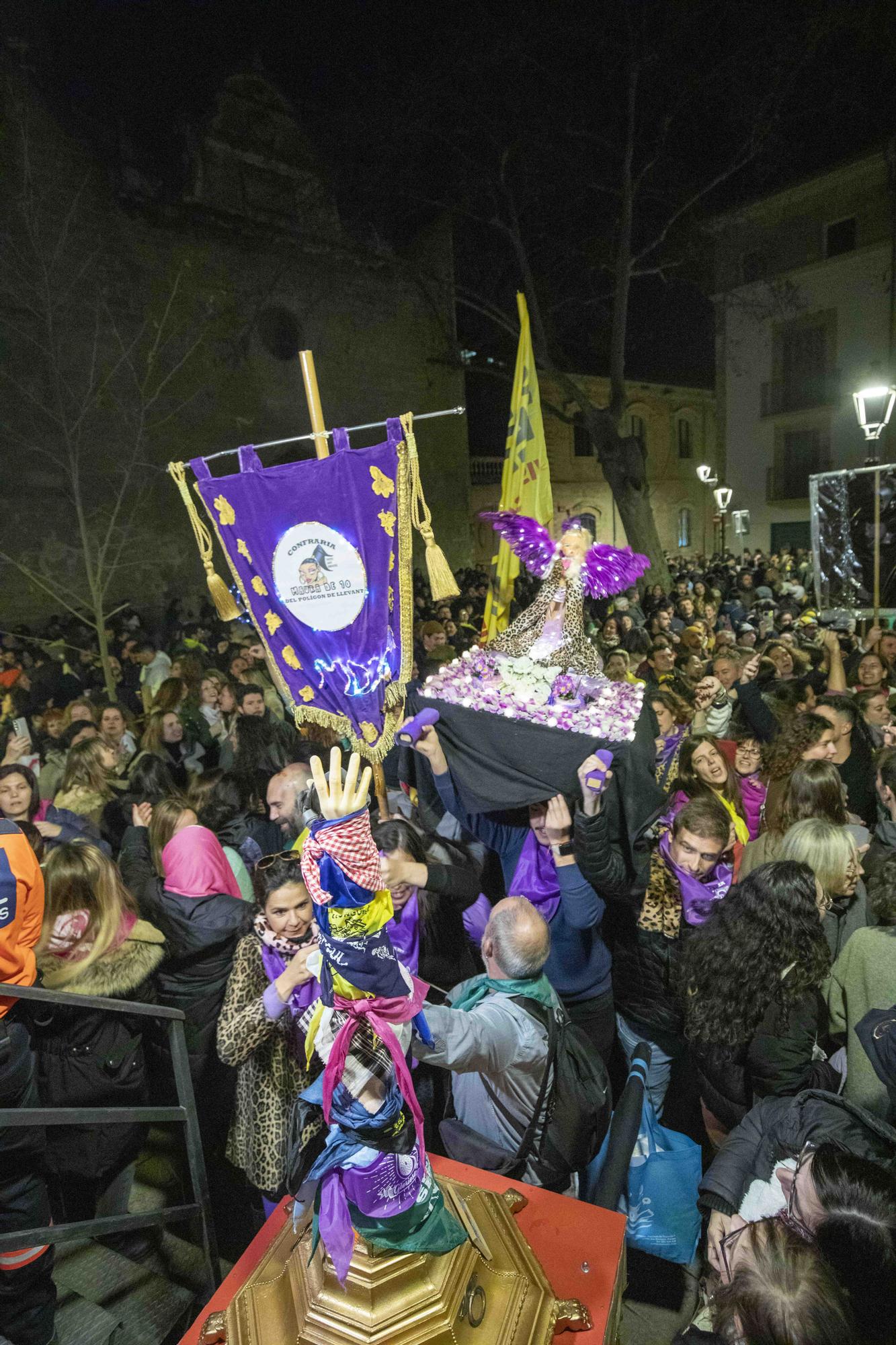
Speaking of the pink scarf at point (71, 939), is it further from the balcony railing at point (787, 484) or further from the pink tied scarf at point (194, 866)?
the balcony railing at point (787, 484)

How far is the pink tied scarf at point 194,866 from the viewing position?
3.35m

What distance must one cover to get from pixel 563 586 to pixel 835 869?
1.65 metres

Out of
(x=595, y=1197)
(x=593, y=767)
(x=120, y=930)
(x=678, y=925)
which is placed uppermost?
(x=593, y=767)

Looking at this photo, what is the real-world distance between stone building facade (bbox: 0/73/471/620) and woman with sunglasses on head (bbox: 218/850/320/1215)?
11719 mm

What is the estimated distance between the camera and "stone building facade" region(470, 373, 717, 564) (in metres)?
28.8

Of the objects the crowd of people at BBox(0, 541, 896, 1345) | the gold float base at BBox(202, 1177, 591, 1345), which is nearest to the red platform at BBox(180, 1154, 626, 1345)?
the gold float base at BBox(202, 1177, 591, 1345)

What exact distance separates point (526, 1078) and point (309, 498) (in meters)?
2.92

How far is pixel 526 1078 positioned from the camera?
2211 mm

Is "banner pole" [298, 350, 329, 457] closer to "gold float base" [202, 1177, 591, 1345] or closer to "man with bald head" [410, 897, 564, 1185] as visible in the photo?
"man with bald head" [410, 897, 564, 1185]

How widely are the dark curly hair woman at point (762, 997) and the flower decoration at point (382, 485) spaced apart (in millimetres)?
2557

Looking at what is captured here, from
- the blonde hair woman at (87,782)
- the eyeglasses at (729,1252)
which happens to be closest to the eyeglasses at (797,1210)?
the eyeglasses at (729,1252)

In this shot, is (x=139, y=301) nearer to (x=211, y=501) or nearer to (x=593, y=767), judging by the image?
(x=211, y=501)

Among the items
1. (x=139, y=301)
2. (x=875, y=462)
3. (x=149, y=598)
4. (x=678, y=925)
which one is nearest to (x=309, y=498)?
(x=678, y=925)

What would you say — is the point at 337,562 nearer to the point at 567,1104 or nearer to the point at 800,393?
the point at 567,1104
